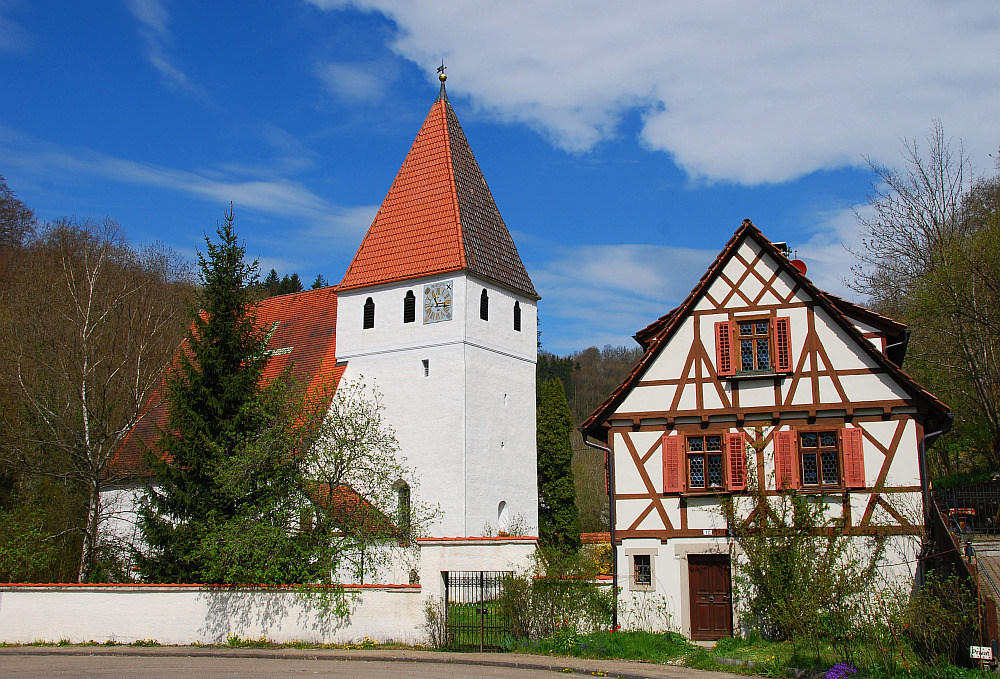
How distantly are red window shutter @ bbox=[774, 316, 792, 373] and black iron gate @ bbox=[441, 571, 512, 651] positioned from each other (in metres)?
6.68

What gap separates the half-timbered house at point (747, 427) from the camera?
17.2m

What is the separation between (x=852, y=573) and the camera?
1605 cm

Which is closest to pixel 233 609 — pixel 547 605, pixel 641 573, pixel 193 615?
pixel 193 615

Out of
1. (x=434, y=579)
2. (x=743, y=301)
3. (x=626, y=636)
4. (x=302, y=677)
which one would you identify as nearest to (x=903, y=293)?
(x=743, y=301)

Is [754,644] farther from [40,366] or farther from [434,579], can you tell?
[40,366]

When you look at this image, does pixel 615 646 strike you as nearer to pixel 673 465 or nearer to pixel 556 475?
pixel 673 465

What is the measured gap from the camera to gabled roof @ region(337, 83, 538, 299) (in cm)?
3005

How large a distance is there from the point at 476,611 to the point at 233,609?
17.1 feet

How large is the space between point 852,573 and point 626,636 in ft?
13.6

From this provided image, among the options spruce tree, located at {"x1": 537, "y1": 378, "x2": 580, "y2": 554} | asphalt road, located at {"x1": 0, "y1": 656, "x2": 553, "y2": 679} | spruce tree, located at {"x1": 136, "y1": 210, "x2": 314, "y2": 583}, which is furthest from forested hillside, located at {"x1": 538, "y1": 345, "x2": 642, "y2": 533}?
asphalt road, located at {"x1": 0, "y1": 656, "x2": 553, "y2": 679}

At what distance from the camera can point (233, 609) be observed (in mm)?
18688

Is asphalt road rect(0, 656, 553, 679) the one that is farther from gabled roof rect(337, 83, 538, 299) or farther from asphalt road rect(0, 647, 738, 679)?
gabled roof rect(337, 83, 538, 299)

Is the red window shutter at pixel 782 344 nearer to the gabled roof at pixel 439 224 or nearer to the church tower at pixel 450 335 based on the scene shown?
the church tower at pixel 450 335

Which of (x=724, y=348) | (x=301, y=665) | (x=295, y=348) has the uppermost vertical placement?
(x=295, y=348)
